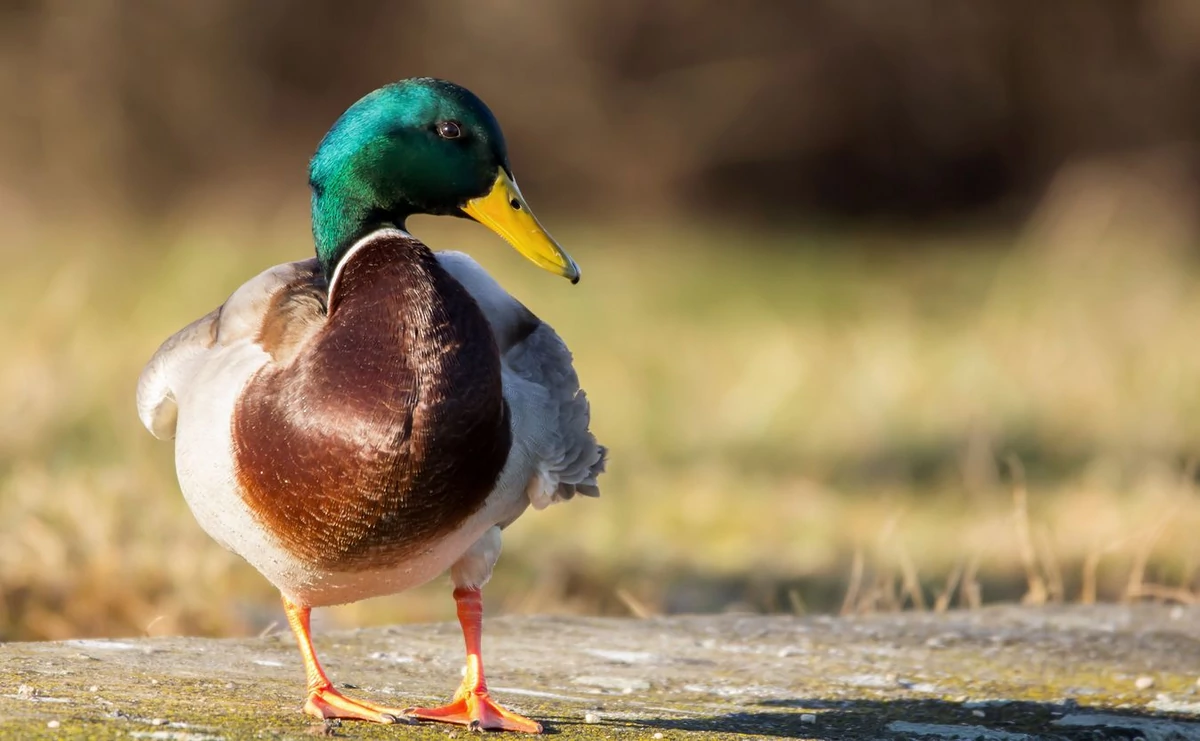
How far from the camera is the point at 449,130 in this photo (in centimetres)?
310

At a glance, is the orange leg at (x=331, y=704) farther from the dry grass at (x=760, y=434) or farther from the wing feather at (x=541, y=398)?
the dry grass at (x=760, y=434)

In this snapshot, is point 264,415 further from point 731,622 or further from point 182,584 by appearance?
point 182,584

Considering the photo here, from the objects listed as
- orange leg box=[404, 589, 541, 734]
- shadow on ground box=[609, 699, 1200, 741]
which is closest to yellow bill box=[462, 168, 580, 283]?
orange leg box=[404, 589, 541, 734]

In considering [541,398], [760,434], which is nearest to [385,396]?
[541,398]

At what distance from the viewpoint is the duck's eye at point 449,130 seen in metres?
3.10

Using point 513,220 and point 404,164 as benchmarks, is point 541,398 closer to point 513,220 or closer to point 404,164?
point 513,220

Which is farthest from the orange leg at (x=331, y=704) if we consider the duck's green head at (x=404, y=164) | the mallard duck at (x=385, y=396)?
the duck's green head at (x=404, y=164)

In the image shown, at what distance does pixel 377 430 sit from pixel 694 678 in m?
1.16

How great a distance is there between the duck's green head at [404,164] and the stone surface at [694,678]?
79cm

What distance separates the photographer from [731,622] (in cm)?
423

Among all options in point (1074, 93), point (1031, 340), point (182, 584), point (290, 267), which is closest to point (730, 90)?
point (1074, 93)

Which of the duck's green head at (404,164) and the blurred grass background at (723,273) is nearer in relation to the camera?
the duck's green head at (404,164)

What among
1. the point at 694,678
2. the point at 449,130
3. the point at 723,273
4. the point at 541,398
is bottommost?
the point at 694,678

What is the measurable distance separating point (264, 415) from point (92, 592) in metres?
2.25
